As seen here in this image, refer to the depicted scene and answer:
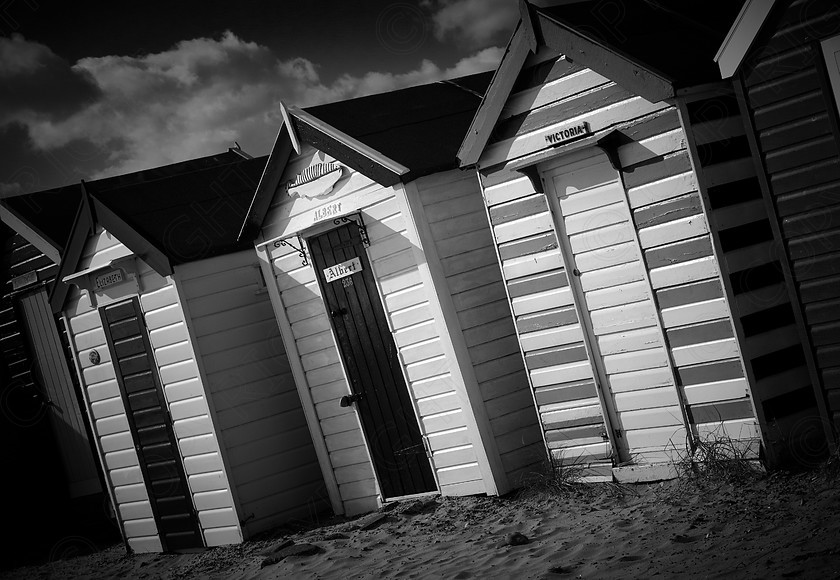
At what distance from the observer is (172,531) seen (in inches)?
404

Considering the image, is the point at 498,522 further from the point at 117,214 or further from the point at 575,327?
the point at 117,214

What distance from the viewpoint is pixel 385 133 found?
855 cm

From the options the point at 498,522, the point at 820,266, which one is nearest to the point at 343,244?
the point at 498,522

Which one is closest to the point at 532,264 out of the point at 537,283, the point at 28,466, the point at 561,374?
the point at 537,283

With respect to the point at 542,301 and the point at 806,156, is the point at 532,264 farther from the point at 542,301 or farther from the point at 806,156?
the point at 806,156

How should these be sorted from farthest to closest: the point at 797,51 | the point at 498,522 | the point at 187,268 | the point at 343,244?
the point at 187,268 → the point at 343,244 → the point at 498,522 → the point at 797,51

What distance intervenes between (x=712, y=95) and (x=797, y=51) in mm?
721

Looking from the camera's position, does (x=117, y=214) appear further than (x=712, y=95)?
Yes

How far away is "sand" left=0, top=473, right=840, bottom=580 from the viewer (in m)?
4.85

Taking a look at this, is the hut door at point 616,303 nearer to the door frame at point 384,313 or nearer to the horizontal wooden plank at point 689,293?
the horizontal wooden plank at point 689,293

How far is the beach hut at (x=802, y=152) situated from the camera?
5539mm

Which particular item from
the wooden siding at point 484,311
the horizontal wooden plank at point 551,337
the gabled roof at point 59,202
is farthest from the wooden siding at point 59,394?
the horizontal wooden plank at point 551,337

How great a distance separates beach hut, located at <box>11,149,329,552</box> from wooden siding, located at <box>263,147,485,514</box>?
3.07 feet

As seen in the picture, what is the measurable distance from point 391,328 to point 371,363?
0.56 meters
